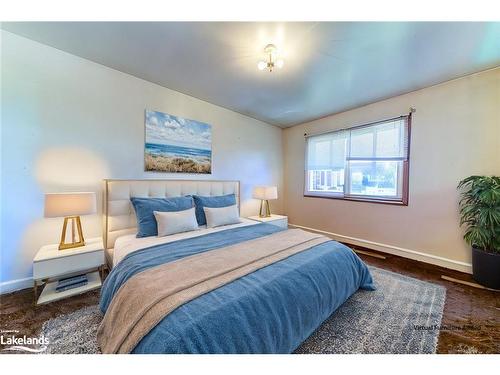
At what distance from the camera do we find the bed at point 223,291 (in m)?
0.92

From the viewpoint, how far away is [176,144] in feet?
9.54

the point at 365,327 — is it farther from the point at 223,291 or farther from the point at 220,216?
the point at 220,216

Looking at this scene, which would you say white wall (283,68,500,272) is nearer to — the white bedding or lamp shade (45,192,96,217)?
the white bedding

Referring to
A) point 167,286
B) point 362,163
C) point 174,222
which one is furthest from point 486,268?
point 174,222

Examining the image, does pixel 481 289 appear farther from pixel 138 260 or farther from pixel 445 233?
pixel 138 260

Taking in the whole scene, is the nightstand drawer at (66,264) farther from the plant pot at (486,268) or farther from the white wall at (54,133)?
the plant pot at (486,268)

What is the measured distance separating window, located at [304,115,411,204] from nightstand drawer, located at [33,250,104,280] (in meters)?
3.65

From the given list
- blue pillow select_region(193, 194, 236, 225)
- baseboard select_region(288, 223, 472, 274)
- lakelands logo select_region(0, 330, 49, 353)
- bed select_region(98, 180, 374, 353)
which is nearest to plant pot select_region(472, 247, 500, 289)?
baseboard select_region(288, 223, 472, 274)

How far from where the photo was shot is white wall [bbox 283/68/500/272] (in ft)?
7.48

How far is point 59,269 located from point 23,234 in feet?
2.01

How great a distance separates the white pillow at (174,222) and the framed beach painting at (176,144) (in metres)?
0.87

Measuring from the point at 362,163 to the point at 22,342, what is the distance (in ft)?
14.2

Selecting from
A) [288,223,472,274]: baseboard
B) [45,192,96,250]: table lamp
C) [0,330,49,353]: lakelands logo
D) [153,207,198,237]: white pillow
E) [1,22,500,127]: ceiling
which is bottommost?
[0,330,49,353]: lakelands logo
